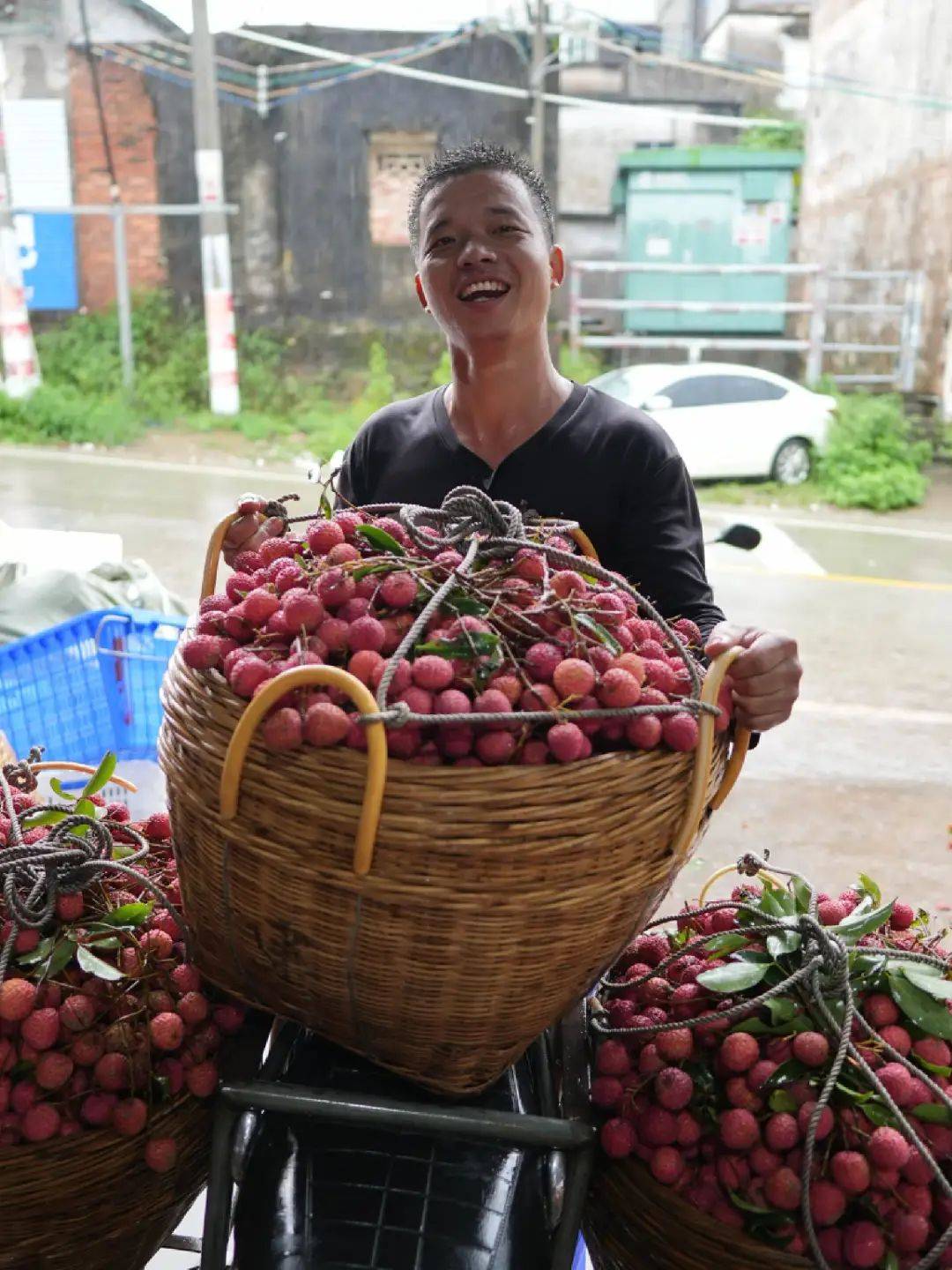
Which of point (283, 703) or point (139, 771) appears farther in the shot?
point (139, 771)

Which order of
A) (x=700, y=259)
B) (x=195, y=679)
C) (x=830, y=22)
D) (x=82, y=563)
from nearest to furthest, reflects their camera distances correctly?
(x=195, y=679) < (x=82, y=563) < (x=700, y=259) < (x=830, y=22)

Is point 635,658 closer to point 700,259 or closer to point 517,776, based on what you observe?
point 517,776

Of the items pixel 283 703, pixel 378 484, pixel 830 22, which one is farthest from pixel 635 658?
pixel 830 22

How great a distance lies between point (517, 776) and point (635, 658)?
0.50 feet

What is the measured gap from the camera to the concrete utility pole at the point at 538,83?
827 centimetres

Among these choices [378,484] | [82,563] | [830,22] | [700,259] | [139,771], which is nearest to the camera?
[378,484]

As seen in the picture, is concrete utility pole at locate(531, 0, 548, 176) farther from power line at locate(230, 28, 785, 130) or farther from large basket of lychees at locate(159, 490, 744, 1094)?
large basket of lychees at locate(159, 490, 744, 1094)

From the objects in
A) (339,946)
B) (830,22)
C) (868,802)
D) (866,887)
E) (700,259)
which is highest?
(830,22)

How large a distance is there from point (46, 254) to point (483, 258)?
27.4 feet

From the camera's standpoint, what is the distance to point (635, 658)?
0.90 metres

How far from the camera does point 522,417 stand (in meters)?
1.54

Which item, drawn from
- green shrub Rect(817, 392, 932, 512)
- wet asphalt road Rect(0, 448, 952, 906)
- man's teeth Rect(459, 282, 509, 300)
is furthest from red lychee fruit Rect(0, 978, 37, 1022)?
green shrub Rect(817, 392, 932, 512)

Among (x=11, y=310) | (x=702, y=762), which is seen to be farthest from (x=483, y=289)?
(x=11, y=310)

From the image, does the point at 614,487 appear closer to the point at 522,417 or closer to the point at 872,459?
the point at 522,417
